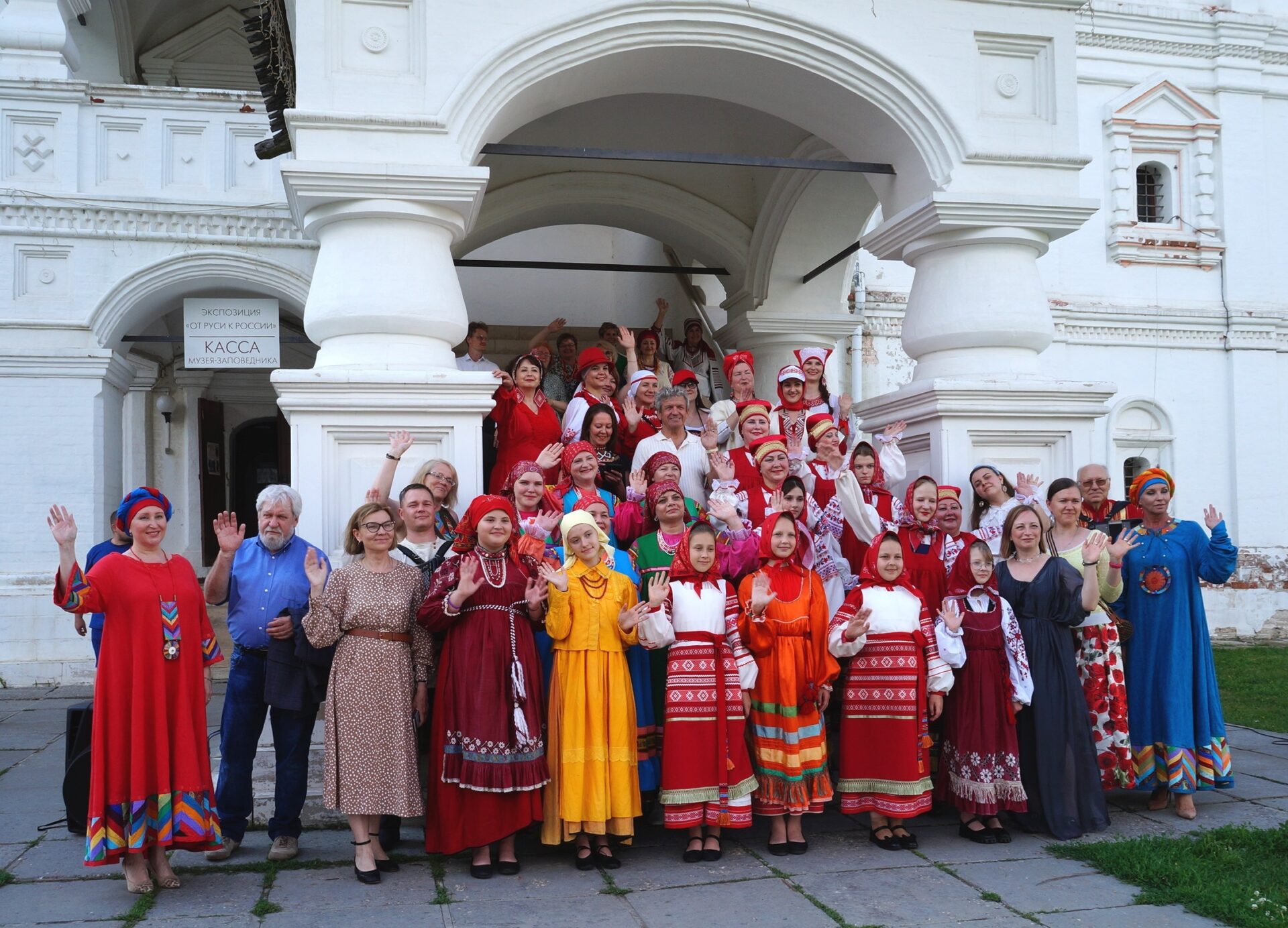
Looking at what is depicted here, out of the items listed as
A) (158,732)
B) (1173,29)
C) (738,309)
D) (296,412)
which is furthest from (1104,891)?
(1173,29)

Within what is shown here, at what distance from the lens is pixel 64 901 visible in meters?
4.00

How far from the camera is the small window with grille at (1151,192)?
573 inches

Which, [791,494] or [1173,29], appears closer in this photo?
[791,494]

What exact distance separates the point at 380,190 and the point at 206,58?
927 centimetres

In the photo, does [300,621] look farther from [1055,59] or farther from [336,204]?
[1055,59]

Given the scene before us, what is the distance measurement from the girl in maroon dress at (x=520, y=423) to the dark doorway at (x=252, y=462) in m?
8.34

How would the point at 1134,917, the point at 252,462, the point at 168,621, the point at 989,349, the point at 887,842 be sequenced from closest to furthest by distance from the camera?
1. the point at 1134,917
2. the point at 168,621
3. the point at 887,842
4. the point at 989,349
5. the point at 252,462

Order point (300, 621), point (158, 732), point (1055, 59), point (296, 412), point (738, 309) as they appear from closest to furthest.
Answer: point (158, 732) → point (300, 621) → point (296, 412) → point (1055, 59) → point (738, 309)

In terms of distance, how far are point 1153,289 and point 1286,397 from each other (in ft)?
8.17

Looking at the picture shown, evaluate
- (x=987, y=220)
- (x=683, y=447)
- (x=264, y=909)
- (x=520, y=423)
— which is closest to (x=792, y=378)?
(x=683, y=447)

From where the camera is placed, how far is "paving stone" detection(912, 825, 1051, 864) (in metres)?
4.50

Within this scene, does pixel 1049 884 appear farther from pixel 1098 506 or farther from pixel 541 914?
pixel 1098 506

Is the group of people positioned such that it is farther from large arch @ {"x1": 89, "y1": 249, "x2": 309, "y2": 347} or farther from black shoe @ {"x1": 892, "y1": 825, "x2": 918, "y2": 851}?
large arch @ {"x1": 89, "y1": 249, "x2": 309, "y2": 347}

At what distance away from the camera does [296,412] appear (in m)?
4.95
